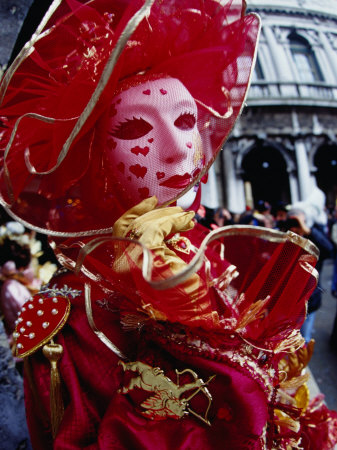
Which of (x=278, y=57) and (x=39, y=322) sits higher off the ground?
(x=278, y=57)

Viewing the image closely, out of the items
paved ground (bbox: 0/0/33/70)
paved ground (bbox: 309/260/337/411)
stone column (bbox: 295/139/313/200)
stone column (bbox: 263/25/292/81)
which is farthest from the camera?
stone column (bbox: 295/139/313/200)

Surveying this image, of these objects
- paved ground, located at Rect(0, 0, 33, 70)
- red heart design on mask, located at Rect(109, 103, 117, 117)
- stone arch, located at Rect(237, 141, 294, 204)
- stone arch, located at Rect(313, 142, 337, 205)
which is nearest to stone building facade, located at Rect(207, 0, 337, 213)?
stone arch, located at Rect(237, 141, 294, 204)

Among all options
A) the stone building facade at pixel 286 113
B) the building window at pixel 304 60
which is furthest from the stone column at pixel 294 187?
the building window at pixel 304 60

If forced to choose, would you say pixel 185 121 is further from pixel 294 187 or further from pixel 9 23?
pixel 294 187

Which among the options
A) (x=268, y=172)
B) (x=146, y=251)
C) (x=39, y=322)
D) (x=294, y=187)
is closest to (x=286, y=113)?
(x=294, y=187)

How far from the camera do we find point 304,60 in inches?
472

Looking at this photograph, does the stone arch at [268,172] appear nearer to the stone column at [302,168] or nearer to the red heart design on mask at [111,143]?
the stone column at [302,168]

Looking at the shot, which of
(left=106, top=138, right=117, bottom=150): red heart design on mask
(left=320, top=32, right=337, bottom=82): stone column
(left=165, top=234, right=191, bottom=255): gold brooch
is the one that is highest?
(left=320, top=32, right=337, bottom=82): stone column

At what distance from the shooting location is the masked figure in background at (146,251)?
703 millimetres

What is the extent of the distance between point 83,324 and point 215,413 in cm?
38

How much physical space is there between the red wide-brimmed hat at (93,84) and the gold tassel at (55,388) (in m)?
0.31

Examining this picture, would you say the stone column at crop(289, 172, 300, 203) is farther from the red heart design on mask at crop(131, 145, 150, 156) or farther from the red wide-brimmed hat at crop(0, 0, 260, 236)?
the red heart design on mask at crop(131, 145, 150, 156)

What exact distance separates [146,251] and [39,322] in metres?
0.50

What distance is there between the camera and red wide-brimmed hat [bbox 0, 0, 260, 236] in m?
0.90
